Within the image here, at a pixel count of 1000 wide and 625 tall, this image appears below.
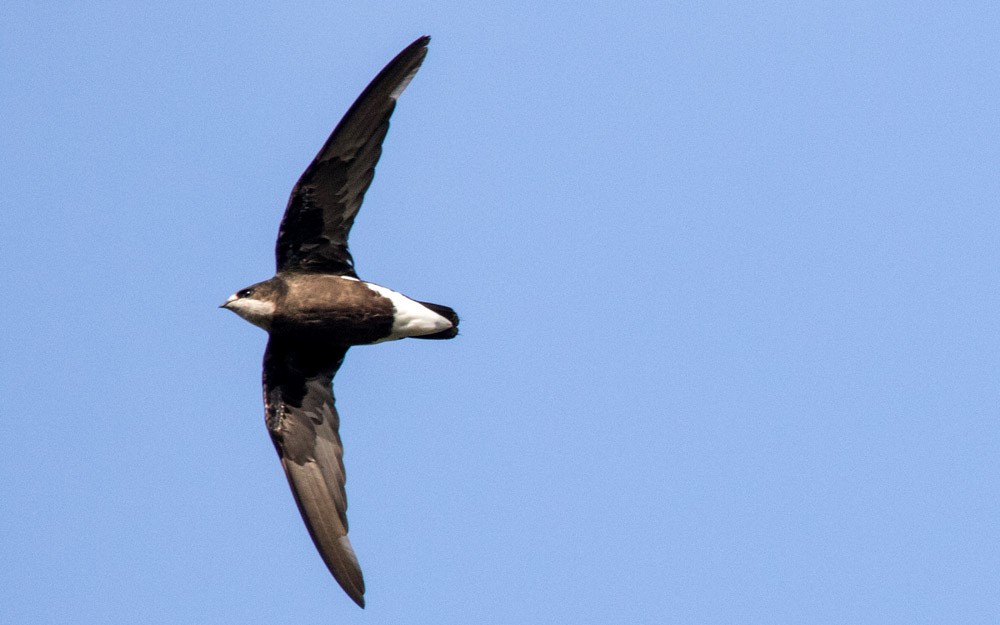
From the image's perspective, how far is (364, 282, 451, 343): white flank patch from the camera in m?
14.7

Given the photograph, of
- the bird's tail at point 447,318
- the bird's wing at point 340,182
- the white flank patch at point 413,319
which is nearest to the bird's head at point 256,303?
the bird's wing at point 340,182

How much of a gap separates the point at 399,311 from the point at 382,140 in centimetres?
151

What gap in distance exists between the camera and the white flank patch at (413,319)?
1471cm

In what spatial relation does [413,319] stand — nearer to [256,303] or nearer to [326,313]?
[326,313]

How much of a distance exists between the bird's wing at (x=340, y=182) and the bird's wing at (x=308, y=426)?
A: 0.85 meters

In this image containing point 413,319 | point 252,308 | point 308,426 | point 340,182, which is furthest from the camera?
point 308,426

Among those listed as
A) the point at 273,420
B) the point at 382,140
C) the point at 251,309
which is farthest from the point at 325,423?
the point at 382,140

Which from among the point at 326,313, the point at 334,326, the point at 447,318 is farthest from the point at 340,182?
the point at 447,318

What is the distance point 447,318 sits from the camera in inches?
580

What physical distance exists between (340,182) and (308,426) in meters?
2.27

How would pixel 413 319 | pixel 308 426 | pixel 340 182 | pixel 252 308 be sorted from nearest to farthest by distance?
pixel 252 308 → pixel 340 182 → pixel 413 319 → pixel 308 426

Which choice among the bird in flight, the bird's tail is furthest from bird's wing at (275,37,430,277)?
the bird's tail

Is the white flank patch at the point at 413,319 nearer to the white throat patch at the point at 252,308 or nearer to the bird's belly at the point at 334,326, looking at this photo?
the bird's belly at the point at 334,326

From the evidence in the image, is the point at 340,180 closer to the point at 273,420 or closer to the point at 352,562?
the point at 273,420
